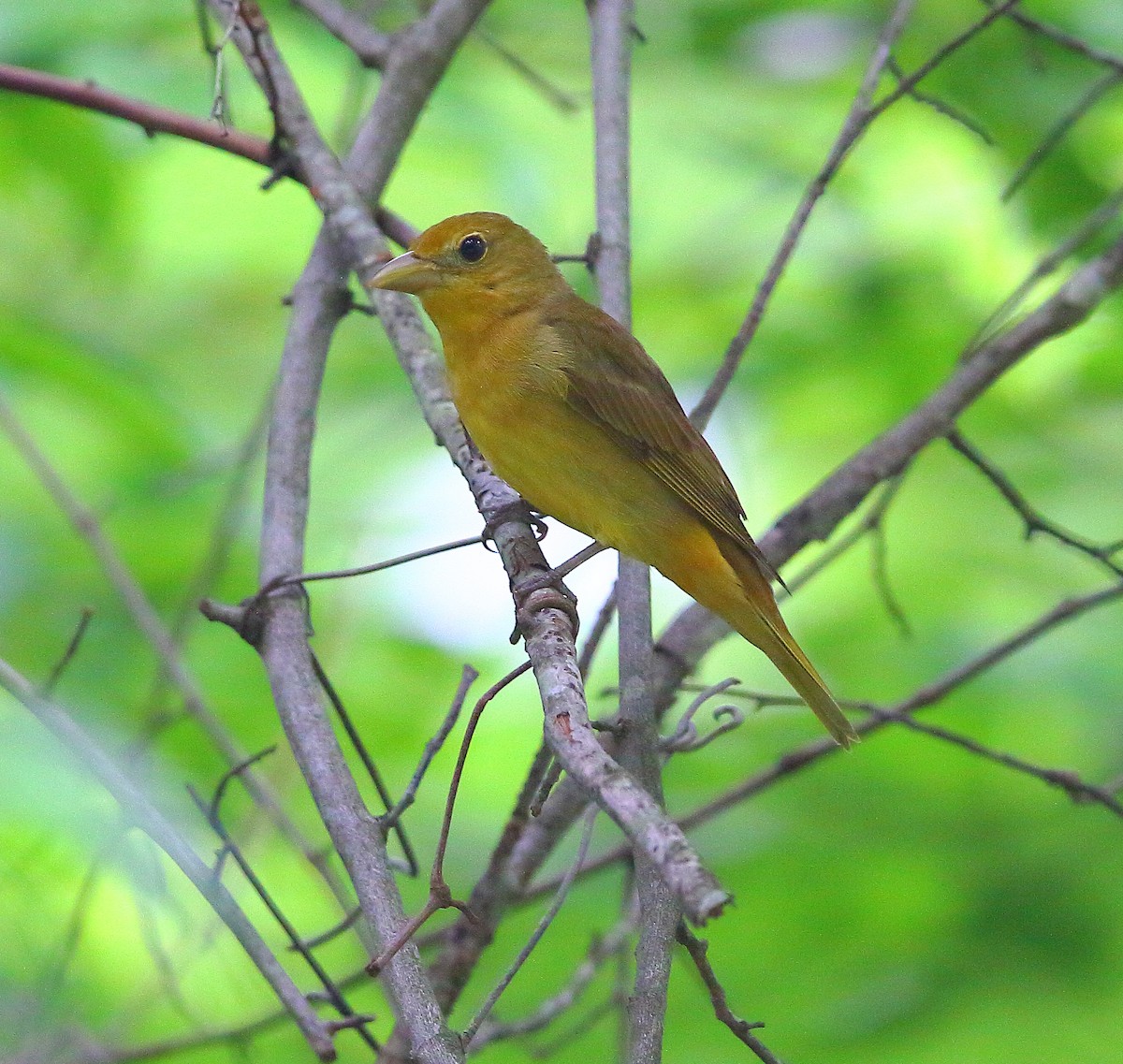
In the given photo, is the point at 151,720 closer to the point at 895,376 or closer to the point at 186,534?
the point at 186,534

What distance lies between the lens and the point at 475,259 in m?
3.94

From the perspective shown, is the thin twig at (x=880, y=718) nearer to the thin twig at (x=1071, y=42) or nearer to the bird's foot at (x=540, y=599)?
the bird's foot at (x=540, y=599)

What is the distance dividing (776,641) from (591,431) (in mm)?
725

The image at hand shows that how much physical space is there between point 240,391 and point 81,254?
1.14 m

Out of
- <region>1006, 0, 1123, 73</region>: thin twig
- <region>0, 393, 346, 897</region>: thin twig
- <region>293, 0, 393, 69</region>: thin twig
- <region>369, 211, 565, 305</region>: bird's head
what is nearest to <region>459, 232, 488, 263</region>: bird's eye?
<region>369, 211, 565, 305</region>: bird's head

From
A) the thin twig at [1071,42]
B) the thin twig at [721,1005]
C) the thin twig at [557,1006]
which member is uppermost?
the thin twig at [1071,42]

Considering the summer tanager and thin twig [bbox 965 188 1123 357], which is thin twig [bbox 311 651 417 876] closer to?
the summer tanager

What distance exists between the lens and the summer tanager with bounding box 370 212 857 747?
351cm

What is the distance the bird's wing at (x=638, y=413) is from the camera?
367 centimetres

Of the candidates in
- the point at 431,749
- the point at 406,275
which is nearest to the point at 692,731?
the point at 431,749

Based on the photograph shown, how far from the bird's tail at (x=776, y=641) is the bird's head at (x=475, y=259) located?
0.98 meters

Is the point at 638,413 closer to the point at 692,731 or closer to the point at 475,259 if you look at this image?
the point at 475,259

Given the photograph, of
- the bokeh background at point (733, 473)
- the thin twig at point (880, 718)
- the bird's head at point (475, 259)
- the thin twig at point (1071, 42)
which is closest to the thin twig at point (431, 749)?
the bokeh background at point (733, 473)

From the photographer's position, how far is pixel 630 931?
338 cm
